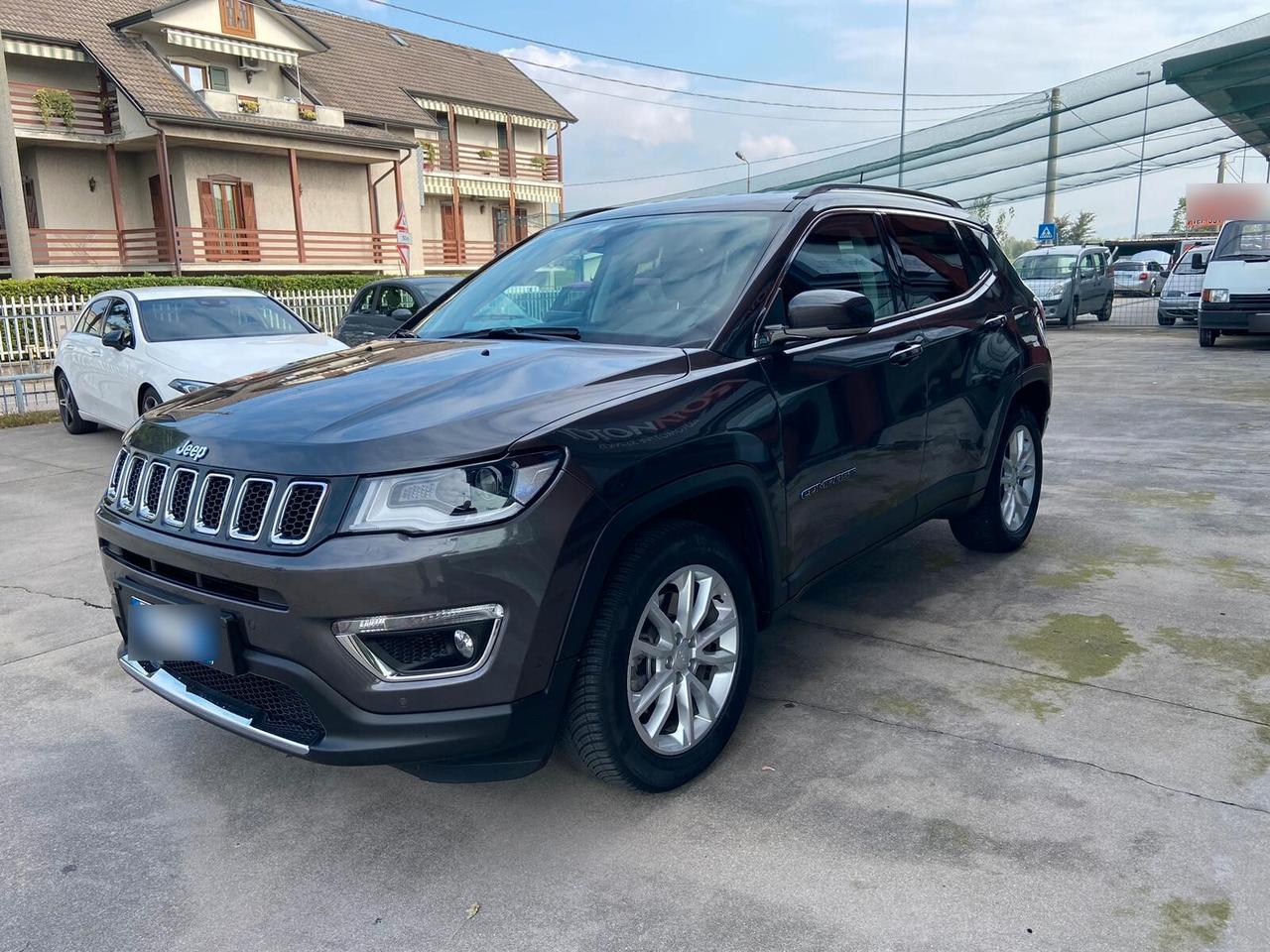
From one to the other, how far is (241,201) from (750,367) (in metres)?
28.3

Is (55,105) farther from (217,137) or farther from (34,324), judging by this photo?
(34,324)

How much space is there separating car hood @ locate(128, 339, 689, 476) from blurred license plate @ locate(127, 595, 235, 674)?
409 millimetres

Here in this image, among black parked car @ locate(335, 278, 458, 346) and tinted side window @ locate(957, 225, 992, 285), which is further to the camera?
black parked car @ locate(335, 278, 458, 346)

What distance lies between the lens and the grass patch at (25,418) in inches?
462

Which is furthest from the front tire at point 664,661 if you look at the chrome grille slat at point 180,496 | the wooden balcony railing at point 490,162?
the wooden balcony railing at point 490,162

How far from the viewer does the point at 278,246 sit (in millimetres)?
28719

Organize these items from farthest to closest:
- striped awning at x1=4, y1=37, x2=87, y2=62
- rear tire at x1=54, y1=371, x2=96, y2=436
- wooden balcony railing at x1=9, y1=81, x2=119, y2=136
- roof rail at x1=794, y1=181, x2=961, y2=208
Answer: wooden balcony railing at x1=9, y1=81, x2=119, y2=136, striped awning at x1=4, y1=37, x2=87, y2=62, rear tire at x1=54, y1=371, x2=96, y2=436, roof rail at x1=794, y1=181, x2=961, y2=208

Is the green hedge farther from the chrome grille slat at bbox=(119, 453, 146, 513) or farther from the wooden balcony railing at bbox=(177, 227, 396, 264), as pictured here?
the chrome grille slat at bbox=(119, 453, 146, 513)

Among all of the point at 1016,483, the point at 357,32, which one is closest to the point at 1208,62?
the point at 1016,483

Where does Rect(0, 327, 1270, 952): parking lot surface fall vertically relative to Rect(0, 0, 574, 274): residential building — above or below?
below

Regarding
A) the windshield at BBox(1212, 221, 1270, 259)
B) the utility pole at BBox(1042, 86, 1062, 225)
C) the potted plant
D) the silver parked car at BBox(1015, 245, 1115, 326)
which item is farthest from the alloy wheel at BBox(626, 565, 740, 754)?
the potted plant

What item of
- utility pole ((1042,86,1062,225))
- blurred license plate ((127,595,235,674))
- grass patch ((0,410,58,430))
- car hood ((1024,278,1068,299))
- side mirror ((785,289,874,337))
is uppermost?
utility pole ((1042,86,1062,225))

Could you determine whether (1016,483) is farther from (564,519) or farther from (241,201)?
(241,201)

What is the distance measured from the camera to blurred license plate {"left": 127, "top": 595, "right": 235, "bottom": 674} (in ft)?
8.47
